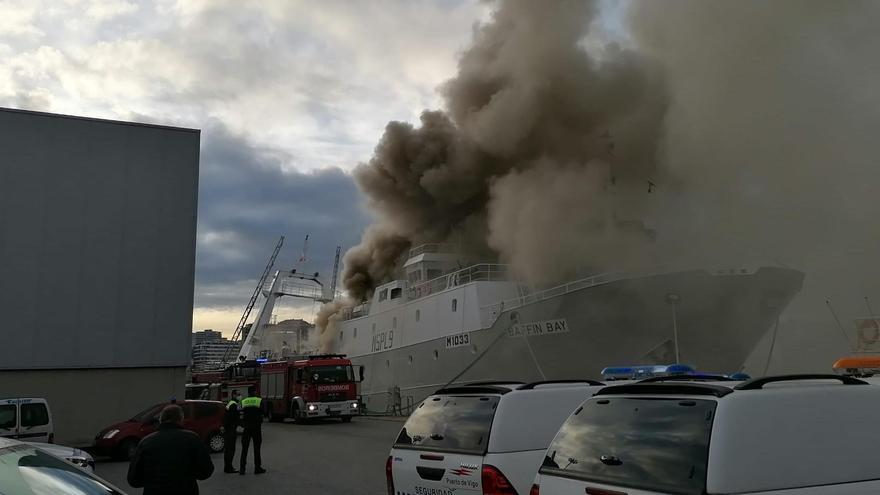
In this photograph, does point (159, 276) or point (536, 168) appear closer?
point (159, 276)

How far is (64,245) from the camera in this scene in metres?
17.3

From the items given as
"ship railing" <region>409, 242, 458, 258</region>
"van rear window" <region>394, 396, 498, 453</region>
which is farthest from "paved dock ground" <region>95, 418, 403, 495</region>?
"ship railing" <region>409, 242, 458, 258</region>

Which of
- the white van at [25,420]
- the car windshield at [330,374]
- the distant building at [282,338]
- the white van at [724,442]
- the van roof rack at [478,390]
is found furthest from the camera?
the distant building at [282,338]

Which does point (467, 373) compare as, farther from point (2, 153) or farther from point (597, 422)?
point (597, 422)

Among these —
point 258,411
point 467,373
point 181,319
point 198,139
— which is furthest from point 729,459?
point 467,373

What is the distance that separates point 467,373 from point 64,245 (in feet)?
42.8

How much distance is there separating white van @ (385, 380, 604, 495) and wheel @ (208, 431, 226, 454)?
36.8ft

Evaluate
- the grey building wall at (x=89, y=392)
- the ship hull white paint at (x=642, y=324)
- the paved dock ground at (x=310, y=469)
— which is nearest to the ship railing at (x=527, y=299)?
the ship hull white paint at (x=642, y=324)

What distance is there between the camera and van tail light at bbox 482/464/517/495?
4828mm

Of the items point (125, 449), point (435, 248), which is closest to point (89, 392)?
point (125, 449)

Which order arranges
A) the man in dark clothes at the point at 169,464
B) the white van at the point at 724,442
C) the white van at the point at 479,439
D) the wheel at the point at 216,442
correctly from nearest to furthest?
the white van at the point at 724,442, the man in dark clothes at the point at 169,464, the white van at the point at 479,439, the wheel at the point at 216,442

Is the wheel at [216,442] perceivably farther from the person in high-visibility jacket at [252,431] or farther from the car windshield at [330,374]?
the car windshield at [330,374]

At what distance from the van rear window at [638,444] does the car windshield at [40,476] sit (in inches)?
100

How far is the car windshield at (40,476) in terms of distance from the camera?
3160 millimetres
